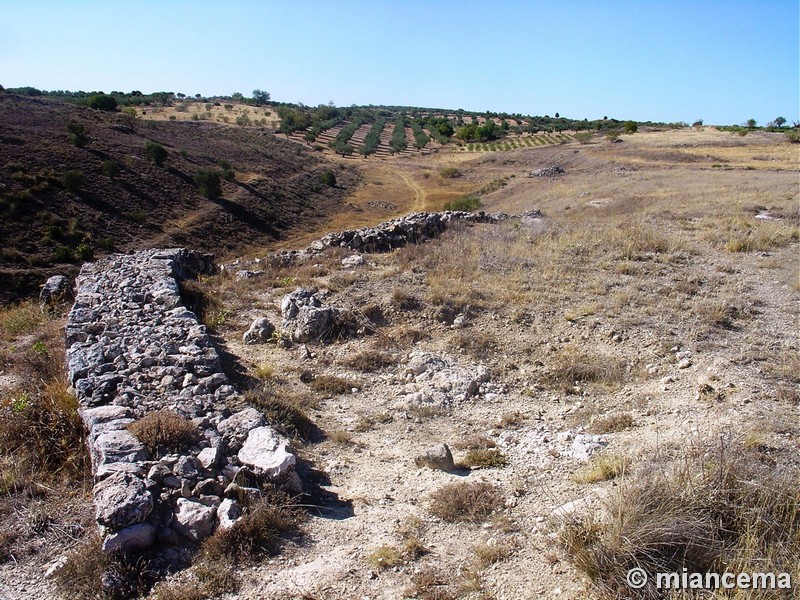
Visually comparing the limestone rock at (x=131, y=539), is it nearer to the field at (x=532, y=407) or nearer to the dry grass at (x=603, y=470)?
the field at (x=532, y=407)

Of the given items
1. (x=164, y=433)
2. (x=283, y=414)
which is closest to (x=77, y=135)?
(x=283, y=414)

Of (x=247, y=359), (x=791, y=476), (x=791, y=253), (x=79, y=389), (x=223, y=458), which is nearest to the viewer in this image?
(x=791, y=476)

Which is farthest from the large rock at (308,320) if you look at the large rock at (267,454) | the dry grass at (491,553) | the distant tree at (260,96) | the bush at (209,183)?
the distant tree at (260,96)

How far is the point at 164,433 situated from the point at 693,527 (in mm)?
4222

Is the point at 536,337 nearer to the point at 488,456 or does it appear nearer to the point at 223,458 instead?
the point at 488,456

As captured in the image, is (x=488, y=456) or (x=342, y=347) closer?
(x=488, y=456)

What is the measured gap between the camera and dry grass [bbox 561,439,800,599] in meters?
3.26

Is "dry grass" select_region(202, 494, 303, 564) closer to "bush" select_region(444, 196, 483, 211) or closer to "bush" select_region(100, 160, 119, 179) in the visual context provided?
"bush" select_region(444, 196, 483, 211)

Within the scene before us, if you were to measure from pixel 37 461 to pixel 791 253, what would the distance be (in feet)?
47.8

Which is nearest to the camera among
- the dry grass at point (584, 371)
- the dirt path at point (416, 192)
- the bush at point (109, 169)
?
the dry grass at point (584, 371)

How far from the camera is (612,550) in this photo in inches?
132

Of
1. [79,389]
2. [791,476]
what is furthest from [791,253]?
[79,389]

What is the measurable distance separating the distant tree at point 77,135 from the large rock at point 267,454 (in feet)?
120

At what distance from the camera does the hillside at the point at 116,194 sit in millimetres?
24297
